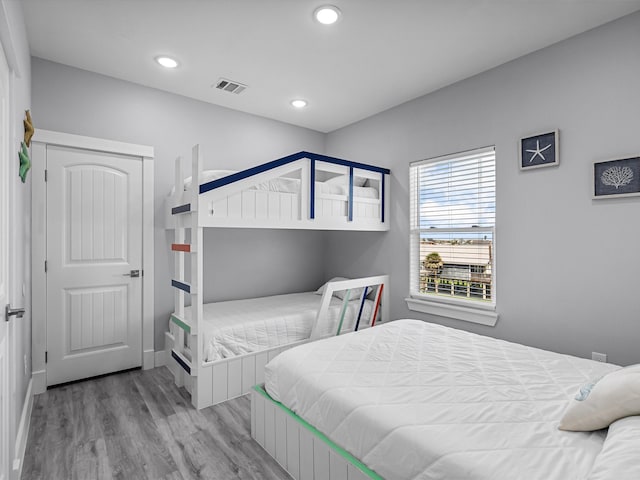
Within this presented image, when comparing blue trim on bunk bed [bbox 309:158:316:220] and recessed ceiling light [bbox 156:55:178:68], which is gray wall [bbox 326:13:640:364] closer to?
blue trim on bunk bed [bbox 309:158:316:220]

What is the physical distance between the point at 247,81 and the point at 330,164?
3.46 feet

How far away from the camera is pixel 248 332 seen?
275 cm

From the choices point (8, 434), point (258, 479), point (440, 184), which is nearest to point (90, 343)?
point (8, 434)

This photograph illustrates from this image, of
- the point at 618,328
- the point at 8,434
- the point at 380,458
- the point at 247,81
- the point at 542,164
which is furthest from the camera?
the point at 247,81

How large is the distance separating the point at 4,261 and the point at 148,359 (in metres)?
1.94

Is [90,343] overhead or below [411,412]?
below

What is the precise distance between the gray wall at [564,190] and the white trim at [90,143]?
2720 mm

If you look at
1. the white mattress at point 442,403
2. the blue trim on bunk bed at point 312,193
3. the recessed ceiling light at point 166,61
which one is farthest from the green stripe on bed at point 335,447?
the recessed ceiling light at point 166,61

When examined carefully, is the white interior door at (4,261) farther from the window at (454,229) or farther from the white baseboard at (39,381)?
the window at (454,229)

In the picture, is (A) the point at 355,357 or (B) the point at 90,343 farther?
(B) the point at 90,343

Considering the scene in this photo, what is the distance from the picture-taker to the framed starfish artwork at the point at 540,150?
97.6 inches

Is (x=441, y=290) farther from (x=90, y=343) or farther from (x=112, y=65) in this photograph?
(x=112, y=65)

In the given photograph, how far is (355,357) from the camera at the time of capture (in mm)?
1982

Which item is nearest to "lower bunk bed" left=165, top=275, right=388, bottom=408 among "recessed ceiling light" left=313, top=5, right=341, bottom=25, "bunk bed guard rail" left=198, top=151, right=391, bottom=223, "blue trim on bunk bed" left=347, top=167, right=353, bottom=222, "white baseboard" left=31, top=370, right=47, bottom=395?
"blue trim on bunk bed" left=347, top=167, right=353, bottom=222
